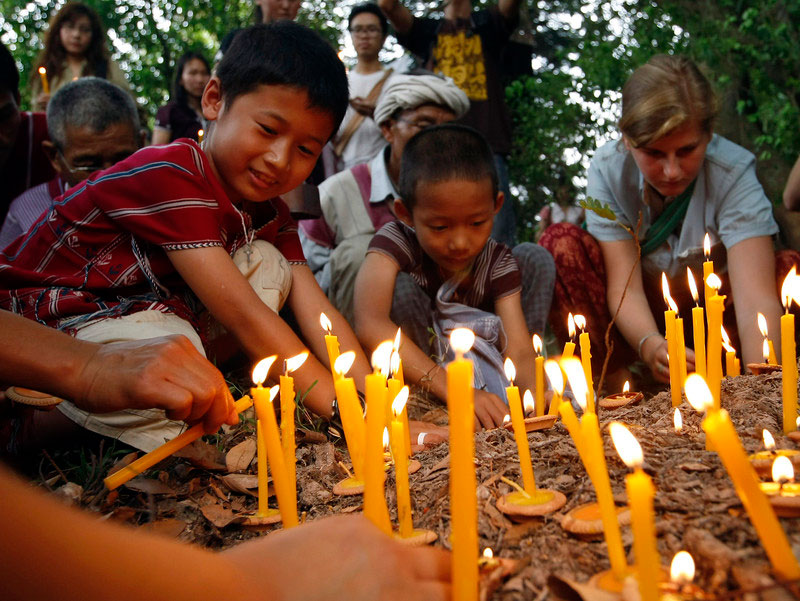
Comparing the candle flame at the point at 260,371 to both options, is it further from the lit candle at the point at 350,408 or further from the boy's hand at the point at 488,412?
the boy's hand at the point at 488,412

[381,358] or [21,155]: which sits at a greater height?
[21,155]

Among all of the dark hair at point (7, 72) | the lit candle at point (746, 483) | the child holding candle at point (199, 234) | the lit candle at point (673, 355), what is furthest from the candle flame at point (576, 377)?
the dark hair at point (7, 72)

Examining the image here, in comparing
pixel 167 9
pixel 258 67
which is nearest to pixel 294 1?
pixel 258 67

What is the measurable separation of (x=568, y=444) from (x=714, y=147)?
2.67 m

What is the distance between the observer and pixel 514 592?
42.1 inches

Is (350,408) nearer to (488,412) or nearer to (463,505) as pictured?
(463,505)

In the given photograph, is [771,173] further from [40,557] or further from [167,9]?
[167,9]

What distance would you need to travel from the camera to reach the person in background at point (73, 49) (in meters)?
5.33

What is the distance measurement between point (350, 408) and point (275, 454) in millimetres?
201

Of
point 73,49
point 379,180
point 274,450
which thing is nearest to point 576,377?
point 274,450

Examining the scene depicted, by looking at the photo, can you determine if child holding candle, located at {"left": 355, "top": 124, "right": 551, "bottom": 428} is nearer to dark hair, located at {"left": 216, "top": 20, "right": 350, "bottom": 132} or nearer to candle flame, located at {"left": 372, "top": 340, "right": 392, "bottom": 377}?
dark hair, located at {"left": 216, "top": 20, "right": 350, "bottom": 132}

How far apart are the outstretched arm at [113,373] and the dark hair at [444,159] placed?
2.10 metres

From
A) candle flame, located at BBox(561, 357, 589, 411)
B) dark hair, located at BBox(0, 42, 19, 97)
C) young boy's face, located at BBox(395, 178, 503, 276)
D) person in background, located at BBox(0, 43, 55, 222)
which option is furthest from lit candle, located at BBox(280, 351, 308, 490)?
person in background, located at BBox(0, 43, 55, 222)

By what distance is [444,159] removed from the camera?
353cm
